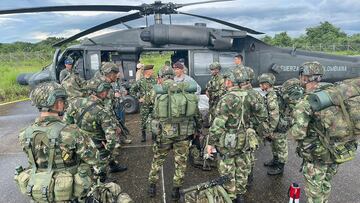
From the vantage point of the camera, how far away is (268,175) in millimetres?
5172

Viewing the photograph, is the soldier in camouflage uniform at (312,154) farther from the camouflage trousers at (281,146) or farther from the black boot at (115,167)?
the black boot at (115,167)

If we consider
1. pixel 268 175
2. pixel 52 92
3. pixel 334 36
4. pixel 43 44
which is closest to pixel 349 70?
pixel 268 175

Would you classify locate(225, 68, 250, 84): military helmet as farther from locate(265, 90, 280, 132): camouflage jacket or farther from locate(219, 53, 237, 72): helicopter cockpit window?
locate(219, 53, 237, 72): helicopter cockpit window

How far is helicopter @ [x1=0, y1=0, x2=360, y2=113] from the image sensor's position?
28.7 ft

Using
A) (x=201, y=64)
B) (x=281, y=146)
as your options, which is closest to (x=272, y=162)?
(x=281, y=146)

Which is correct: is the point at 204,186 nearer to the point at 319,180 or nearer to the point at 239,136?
the point at 239,136

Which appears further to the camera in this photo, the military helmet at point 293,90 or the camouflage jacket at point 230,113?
the military helmet at point 293,90

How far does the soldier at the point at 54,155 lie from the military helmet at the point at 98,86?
58.5 inches

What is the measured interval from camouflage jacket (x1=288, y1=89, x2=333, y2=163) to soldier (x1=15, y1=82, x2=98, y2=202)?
221cm

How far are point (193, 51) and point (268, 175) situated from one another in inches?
194

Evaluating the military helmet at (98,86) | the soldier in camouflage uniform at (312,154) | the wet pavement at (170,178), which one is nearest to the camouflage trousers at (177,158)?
the wet pavement at (170,178)

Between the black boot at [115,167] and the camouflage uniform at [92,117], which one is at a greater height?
the camouflage uniform at [92,117]

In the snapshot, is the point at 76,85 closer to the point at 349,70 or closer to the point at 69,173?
the point at 69,173

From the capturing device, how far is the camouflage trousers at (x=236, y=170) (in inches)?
155
